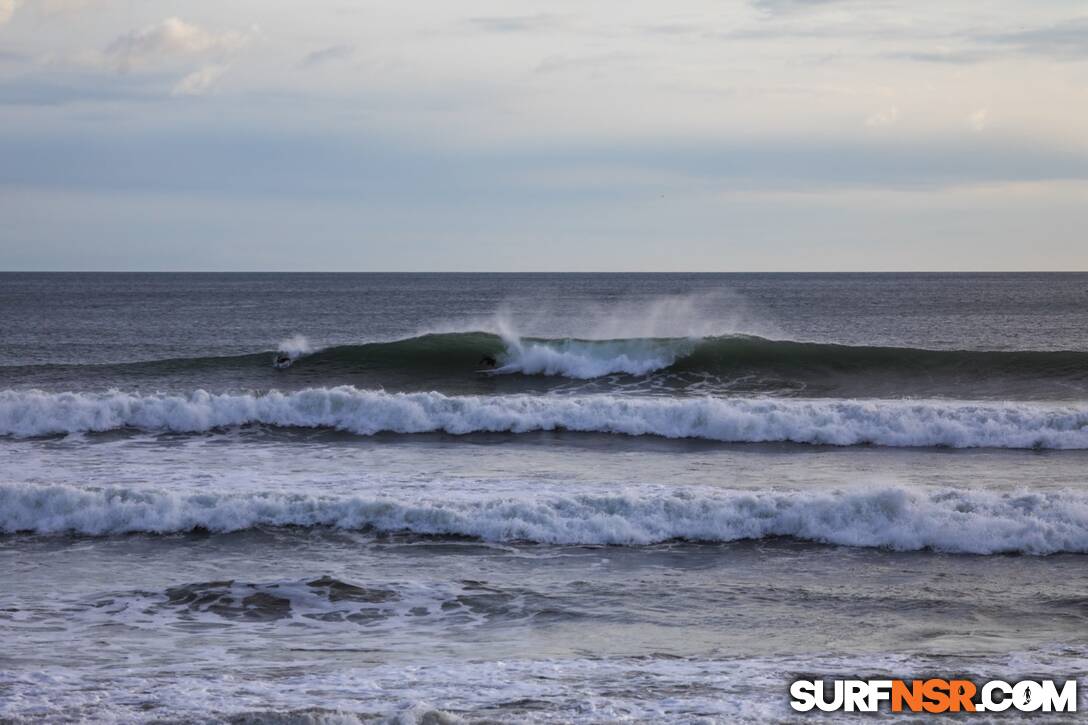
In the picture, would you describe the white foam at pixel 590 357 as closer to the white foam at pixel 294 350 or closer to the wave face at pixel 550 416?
the white foam at pixel 294 350

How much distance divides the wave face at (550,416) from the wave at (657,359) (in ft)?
18.8

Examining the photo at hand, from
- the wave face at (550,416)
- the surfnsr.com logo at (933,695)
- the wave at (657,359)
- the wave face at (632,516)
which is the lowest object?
the surfnsr.com logo at (933,695)

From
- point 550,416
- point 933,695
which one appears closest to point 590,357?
point 550,416

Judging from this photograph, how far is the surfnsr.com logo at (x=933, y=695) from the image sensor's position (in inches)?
269

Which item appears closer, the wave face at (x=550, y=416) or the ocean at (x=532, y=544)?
the ocean at (x=532, y=544)

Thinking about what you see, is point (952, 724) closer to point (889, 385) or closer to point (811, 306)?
point (889, 385)

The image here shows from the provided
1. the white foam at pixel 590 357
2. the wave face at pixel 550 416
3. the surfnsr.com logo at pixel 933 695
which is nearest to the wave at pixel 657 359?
the white foam at pixel 590 357

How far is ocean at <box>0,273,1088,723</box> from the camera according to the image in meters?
7.48

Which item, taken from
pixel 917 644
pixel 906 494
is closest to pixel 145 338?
pixel 906 494

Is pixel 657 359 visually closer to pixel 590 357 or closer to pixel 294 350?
pixel 590 357

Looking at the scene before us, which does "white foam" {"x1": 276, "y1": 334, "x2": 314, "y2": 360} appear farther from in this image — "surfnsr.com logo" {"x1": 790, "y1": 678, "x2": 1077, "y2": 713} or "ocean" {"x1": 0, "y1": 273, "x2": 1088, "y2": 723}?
"surfnsr.com logo" {"x1": 790, "y1": 678, "x2": 1077, "y2": 713}

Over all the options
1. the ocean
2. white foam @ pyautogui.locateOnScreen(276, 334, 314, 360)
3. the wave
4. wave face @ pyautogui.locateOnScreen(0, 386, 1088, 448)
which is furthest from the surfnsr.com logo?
white foam @ pyautogui.locateOnScreen(276, 334, 314, 360)

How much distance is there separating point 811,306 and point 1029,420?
5100 centimetres

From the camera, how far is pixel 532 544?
11.6 meters
